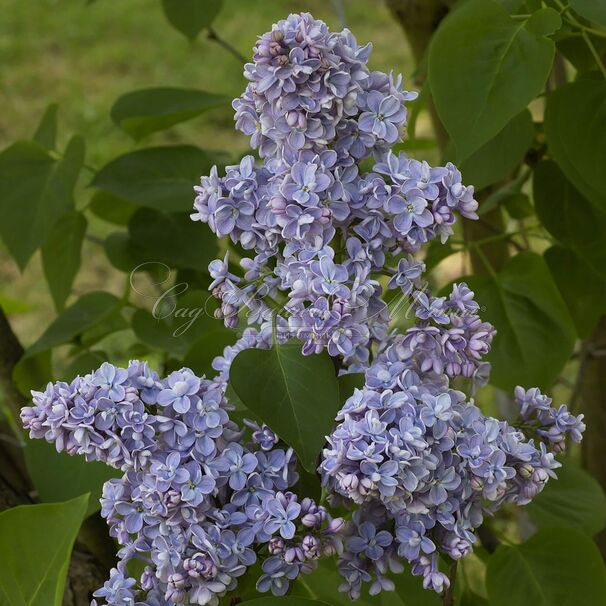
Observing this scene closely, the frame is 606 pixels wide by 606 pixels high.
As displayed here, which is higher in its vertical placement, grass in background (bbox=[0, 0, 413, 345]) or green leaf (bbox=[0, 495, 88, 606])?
green leaf (bbox=[0, 495, 88, 606])

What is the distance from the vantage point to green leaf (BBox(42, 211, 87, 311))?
1.05 meters

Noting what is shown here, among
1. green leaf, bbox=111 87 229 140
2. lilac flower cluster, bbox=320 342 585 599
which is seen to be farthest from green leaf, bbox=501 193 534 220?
lilac flower cluster, bbox=320 342 585 599

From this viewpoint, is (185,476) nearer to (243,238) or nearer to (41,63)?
(243,238)

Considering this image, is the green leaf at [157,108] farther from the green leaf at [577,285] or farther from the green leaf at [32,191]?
the green leaf at [577,285]

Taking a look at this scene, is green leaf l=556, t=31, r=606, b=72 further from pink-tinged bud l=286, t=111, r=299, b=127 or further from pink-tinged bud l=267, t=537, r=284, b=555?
pink-tinged bud l=267, t=537, r=284, b=555

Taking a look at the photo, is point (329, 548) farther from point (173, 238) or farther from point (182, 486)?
point (173, 238)

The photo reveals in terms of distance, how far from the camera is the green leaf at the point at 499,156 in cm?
88

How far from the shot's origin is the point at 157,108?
1.10 m

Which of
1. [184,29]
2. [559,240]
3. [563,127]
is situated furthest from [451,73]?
[184,29]

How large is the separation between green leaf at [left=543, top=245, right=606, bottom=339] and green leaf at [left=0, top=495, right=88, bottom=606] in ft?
1.90

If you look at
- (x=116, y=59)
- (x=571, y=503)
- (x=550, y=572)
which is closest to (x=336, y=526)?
(x=550, y=572)

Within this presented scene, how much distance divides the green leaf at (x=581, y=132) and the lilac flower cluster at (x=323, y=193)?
11.1 inches

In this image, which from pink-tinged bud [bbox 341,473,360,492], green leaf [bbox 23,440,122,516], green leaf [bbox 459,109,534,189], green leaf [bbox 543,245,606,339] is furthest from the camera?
green leaf [bbox 543,245,606,339]

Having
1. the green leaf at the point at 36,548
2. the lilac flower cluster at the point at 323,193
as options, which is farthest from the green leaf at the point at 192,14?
the green leaf at the point at 36,548
